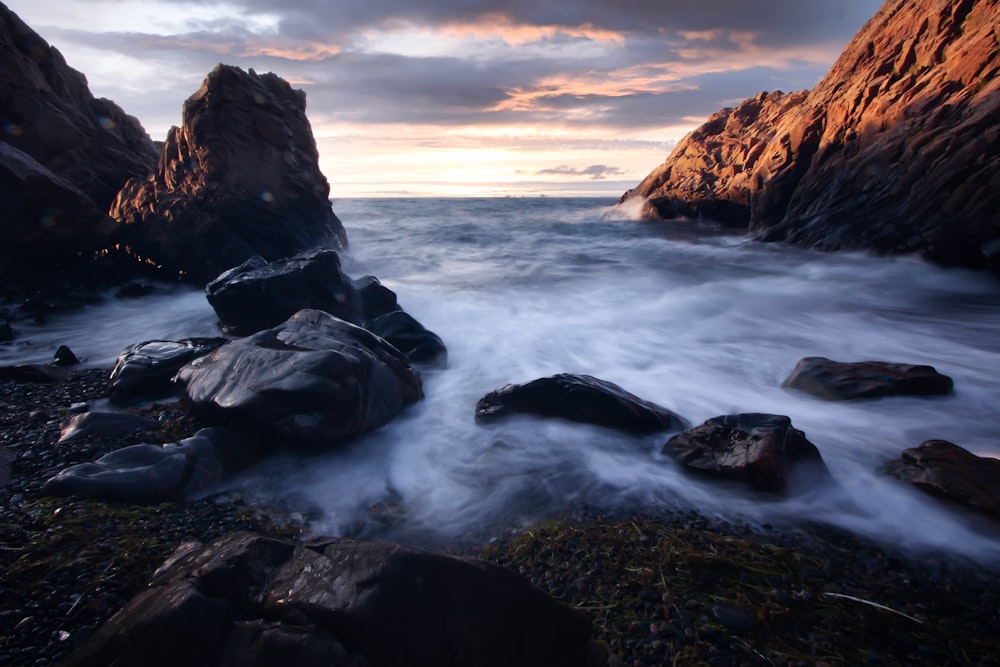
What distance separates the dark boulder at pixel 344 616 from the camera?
1.86 meters

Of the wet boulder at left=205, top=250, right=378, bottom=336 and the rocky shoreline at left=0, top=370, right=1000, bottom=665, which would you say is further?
the wet boulder at left=205, top=250, right=378, bottom=336

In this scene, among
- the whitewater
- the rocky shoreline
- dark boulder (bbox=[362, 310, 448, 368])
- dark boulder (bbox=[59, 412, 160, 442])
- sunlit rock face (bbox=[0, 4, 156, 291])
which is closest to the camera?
the rocky shoreline

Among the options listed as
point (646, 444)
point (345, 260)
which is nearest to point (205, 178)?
point (345, 260)

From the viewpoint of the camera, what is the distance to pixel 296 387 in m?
4.41

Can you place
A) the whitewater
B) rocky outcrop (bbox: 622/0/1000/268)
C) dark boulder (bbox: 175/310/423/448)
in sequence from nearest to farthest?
the whitewater
dark boulder (bbox: 175/310/423/448)
rocky outcrop (bbox: 622/0/1000/268)

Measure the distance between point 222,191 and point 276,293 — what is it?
5.37 meters

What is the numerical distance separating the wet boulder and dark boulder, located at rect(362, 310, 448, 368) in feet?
3.13

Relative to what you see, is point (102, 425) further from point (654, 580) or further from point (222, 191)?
point (222, 191)

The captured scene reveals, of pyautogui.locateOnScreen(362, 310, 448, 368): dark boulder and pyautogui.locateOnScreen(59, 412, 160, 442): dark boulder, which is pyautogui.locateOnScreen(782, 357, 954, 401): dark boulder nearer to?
pyautogui.locateOnScreen(362, 310, 448, 368): dark boulder

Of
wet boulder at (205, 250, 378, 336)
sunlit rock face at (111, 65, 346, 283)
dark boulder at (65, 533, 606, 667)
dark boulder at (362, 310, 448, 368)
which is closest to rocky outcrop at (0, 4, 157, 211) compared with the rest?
sunlit rock face at (111, 65, 346, 283)

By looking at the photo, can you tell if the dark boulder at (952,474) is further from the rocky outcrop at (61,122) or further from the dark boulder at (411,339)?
the rocky outcrop at (61,122)

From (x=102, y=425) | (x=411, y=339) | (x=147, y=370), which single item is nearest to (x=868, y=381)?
(x=411, y=339)

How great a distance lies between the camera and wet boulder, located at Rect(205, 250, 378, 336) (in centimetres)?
781

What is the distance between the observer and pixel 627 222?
3031cm
